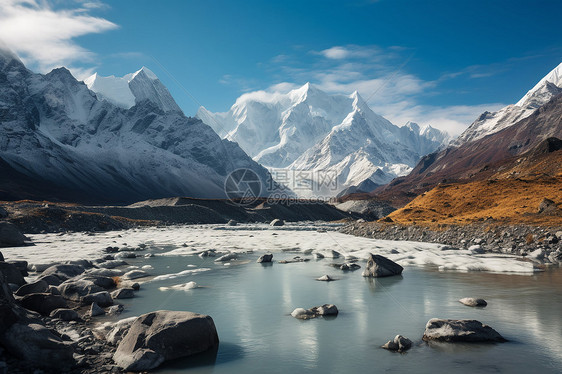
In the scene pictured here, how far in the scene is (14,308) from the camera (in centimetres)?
1188

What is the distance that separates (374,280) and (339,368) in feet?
48.9

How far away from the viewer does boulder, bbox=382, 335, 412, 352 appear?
41.6 ft

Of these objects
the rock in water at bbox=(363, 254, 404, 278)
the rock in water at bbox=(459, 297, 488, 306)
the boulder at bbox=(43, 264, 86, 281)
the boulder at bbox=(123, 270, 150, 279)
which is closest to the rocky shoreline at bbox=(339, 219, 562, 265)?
the rock in water at bbox=(363, 254, 404, 278)

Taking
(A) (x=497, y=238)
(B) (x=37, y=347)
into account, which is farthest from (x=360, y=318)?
(A) (x=497, y=238)

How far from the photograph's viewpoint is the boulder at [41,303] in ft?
53.0

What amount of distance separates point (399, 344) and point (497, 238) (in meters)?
34.9

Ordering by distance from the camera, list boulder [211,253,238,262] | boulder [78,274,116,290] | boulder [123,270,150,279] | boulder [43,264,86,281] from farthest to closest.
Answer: boulder [211,253,238,262], boulder [123,270,150,279], boulder [43,264,86,281], boulder [78,274,116,290]

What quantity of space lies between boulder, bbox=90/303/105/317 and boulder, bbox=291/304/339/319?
845 cm

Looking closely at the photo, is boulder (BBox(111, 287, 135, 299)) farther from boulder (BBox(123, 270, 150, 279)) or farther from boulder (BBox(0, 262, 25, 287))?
boulder (BBox(123, 270, 150, 279))

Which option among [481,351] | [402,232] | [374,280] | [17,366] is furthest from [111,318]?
[402,232]

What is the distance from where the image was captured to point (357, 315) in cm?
1692

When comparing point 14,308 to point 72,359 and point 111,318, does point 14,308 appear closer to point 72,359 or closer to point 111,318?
point 72,359

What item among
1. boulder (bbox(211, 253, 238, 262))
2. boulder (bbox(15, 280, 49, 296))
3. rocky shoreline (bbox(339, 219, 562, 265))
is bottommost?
boulder (bbox(211, 253, 238, 262))

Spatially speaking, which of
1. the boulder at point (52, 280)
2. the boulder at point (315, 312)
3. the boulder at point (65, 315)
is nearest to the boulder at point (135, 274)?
the boulder at point (52, 280)
